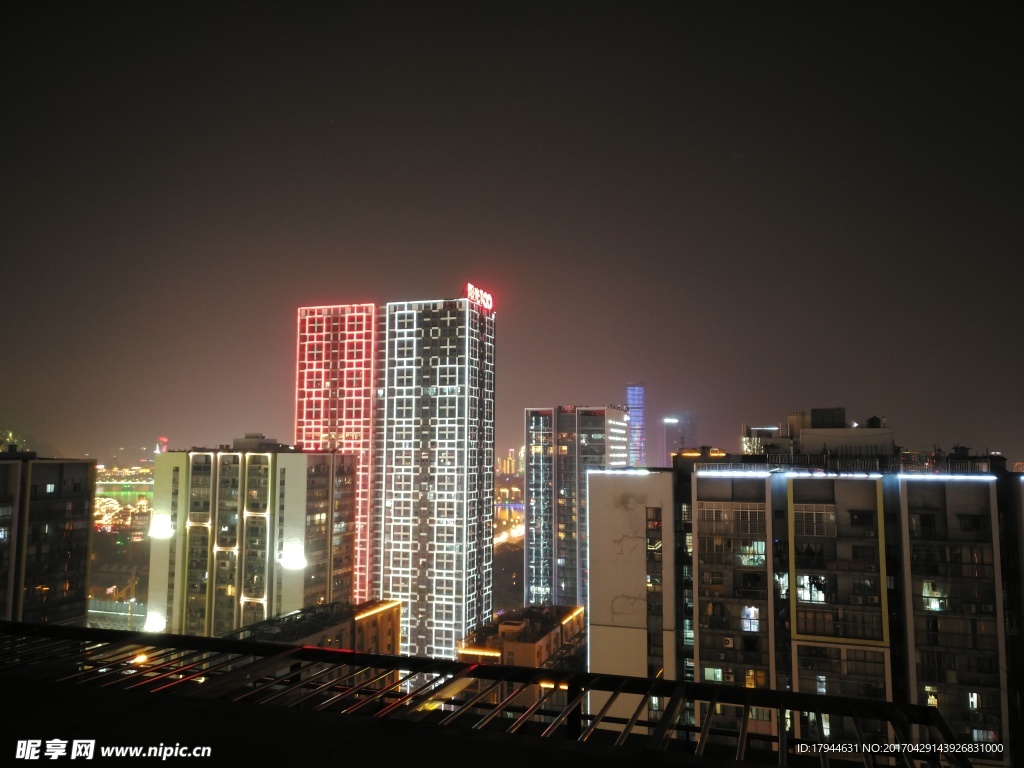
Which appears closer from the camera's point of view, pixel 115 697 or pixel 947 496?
pixel 115 697

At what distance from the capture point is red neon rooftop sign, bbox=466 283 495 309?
50.1 m

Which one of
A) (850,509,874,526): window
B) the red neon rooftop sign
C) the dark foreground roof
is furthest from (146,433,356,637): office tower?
the dark foreground roof

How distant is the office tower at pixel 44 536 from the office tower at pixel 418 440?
19.3 metres

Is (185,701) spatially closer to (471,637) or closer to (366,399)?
(471,637)

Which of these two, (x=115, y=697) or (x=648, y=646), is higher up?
(x=115, y=697)

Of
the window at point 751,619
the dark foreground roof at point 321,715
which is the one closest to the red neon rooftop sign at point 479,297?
the window at point 751,619

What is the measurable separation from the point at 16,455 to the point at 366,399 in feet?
83.7

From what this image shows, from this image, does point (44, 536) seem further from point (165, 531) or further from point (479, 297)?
point (479, 297)

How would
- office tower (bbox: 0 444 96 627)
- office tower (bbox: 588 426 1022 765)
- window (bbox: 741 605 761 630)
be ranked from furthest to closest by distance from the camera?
1. office tower (bbox: 0 444 96 627)
2. window (bbox: 741 605 761 630)
3. office tower (bbox: 588 426 1022 765)

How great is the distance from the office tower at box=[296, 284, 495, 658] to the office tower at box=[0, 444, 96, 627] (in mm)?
19253

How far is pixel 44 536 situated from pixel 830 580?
101 ft

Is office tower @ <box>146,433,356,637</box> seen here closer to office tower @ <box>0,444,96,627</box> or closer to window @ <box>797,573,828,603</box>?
office tower @ <box>0,444,96,627</box>

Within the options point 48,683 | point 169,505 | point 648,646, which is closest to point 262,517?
point 169,505

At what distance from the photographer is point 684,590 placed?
19.9 metres
